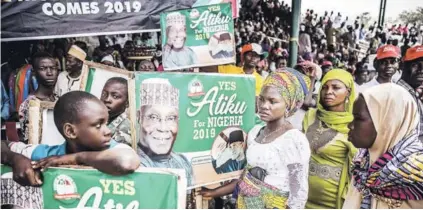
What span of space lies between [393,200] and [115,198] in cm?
164

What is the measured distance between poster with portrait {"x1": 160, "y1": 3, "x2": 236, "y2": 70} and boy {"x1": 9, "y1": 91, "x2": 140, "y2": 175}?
0.55 meters

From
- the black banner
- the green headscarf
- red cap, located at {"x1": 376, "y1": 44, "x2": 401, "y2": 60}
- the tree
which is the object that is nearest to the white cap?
the black banner

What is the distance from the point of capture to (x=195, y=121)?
337 cm

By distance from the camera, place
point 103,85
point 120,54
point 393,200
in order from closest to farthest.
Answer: point 393,200 → point 103,85 → point 120,54

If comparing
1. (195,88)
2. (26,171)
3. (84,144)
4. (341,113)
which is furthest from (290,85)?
(26,171)

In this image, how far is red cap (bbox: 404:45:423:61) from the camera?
11.0 feet

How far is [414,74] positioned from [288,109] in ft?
2.75

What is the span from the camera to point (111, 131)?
10.8 feet

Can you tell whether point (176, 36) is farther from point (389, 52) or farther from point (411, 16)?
point (411, 16)

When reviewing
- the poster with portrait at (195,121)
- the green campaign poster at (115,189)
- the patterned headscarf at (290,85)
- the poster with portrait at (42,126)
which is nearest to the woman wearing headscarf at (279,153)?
the patterned headscarf at (290,85)

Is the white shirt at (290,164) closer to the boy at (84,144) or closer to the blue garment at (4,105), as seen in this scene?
the boy at (84,144)

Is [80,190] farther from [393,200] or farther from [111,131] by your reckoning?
[393,200]

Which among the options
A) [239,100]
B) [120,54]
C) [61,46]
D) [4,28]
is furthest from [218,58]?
[4,28]

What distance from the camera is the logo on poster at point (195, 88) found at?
3334 mm
